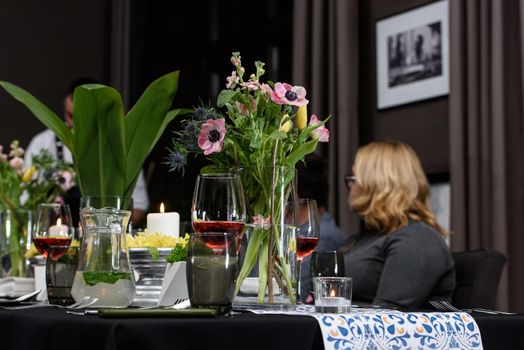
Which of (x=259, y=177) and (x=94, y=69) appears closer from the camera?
(x=259, y=177)

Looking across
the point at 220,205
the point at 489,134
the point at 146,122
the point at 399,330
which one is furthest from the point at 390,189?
the point at 399,330

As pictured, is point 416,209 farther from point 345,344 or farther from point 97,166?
point 345,344

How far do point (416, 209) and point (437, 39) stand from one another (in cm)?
125

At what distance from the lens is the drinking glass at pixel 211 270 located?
1288 millimetres

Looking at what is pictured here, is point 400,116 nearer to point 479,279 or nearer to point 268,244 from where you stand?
point 479,279

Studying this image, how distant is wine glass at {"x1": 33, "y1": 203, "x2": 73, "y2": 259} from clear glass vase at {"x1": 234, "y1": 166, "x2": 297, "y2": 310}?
551 millimetres

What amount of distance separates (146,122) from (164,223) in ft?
1.13

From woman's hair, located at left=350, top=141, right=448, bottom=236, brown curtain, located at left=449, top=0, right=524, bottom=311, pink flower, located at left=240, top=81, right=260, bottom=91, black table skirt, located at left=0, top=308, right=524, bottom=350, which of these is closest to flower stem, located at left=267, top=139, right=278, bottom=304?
pink flower, located at left=240, top=81, right=260, bottom=91

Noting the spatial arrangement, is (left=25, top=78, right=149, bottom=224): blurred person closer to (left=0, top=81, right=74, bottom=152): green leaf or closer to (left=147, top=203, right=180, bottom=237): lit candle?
(left=0, top=81, right=74, bottom=152): green leaf

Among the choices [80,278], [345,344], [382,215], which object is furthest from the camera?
[382,215]

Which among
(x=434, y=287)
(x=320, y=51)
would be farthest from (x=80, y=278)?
(x=320, y=51)

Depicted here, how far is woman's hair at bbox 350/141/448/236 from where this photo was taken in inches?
110

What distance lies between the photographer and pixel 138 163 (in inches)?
85.5

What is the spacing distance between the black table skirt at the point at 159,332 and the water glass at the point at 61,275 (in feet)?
1.24
